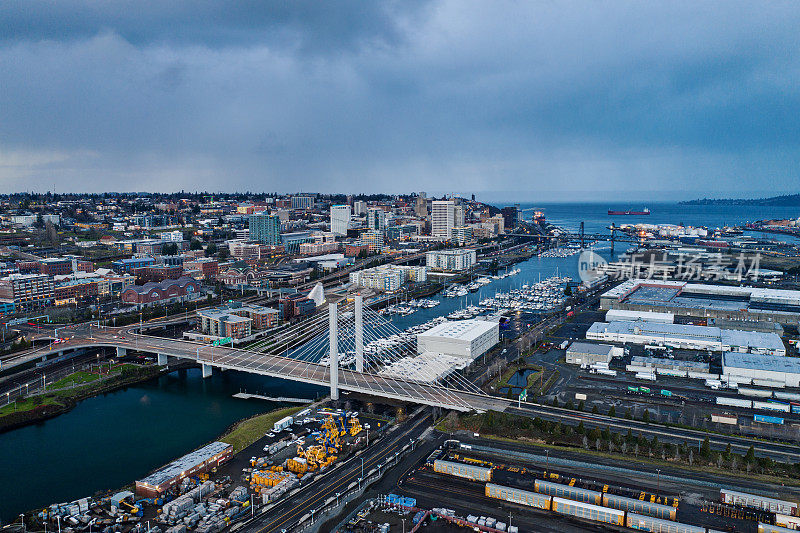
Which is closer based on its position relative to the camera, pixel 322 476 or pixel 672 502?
pixel 672 502

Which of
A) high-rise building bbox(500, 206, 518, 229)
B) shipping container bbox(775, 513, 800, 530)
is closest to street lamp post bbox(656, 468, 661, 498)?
shipping container bbox(775, 513, 800, 530)

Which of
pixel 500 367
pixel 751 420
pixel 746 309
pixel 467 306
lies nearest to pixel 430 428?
pixel 500 367

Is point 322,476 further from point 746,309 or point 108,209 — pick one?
point 108,209

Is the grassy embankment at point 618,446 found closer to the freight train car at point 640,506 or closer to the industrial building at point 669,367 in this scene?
the freight train car at point 640,506

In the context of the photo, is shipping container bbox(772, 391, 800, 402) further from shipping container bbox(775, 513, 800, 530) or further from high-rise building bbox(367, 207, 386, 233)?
high-rise building bbox(367, 207, 386, 233)

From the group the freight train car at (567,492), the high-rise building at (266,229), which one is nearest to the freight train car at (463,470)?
the freight train car at (567,492)

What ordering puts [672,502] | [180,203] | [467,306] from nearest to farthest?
[672,502] → [467,306] → [180,203]
